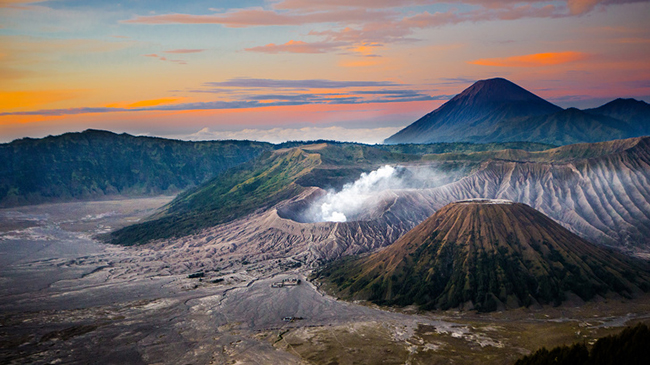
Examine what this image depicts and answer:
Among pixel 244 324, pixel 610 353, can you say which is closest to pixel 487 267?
pixel 610 353

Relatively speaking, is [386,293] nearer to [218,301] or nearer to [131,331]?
[218,301]

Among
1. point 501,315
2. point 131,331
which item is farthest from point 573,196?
point 131,331

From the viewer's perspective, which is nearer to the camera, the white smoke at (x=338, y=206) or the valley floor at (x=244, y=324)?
the valley floor at (x=244, y=324)

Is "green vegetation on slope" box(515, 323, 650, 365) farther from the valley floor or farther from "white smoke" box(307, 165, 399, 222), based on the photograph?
"white smoke" box(307, 165, 399, 222)

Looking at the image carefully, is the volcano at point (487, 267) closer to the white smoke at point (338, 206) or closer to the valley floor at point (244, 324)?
the valley floor at point (244, 324)

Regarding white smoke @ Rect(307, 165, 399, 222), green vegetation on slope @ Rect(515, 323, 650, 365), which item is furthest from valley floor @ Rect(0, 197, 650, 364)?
white smoke @ Rect(307, 165, 399, 222)

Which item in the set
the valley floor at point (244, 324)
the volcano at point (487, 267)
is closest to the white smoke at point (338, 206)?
the valley floor at point (244, 324)
